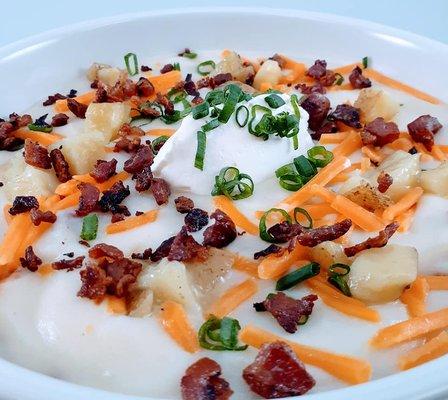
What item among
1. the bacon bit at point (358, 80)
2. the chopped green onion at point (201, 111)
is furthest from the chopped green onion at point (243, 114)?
the bacon bit at point (358, 80)

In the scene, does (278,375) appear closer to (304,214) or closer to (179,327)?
(179,327)

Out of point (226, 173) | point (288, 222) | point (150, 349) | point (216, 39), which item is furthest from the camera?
point (216, 39)

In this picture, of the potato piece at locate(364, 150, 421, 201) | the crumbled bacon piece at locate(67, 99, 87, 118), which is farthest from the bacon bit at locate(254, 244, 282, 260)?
the crumbled bacon piece at locate(67, 99, 87, 118)

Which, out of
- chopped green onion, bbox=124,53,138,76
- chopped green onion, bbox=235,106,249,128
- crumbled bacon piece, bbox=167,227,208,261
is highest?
chopped green onion, bbox=235,106,249,128

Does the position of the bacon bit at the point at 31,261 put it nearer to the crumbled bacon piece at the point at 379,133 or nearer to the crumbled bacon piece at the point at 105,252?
the crumbled bacon piece at the point at 105,252

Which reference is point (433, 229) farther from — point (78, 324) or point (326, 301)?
point (78, 324)

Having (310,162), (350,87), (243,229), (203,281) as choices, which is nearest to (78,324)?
(203,281)

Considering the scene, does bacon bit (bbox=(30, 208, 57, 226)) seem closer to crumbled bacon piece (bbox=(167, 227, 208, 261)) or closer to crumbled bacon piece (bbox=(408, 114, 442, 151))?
crumbled bacon piece (bbox=(167, 227, 208, 261))
